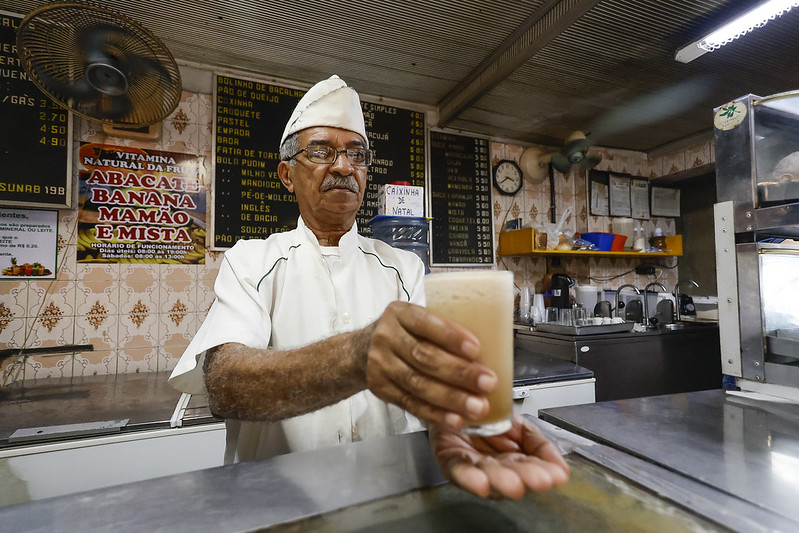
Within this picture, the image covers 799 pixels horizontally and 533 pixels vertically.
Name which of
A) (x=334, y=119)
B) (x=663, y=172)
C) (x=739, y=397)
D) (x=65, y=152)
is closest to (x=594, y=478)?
(x=739, y=397)

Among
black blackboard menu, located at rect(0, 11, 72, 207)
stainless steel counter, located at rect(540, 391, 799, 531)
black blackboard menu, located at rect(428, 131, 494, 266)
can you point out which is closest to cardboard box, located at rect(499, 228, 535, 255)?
black blackboard menu, located at rect(428, 131, 494, 266)

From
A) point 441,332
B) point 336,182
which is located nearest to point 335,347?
point 441,332

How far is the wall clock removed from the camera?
4227 mm

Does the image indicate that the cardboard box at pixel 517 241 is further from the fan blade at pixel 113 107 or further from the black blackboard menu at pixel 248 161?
the fan blade at pixel 113 107

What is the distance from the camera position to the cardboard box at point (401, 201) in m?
3.19

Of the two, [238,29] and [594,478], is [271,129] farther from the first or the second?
[594,478]

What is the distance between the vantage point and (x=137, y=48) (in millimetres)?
2018

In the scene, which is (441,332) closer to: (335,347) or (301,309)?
(335,347)

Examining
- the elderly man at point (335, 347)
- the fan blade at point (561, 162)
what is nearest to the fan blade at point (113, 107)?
the elderly man at point (335, 347)

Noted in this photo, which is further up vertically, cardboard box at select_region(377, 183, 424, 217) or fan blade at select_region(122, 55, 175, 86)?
fan blade at select_region(122, 55, 175, 86)

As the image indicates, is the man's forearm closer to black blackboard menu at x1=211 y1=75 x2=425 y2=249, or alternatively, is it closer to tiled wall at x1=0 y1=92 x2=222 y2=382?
tiled wall at x1=0 y1=92 x2=222 y2=382

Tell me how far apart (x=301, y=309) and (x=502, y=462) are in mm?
907

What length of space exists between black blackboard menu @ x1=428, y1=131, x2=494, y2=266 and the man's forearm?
115 inches

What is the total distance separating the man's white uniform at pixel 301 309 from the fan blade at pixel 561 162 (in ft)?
10.5
